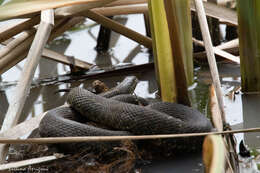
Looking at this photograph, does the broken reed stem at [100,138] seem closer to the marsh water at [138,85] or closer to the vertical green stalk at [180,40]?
the marsh water at [138,85]

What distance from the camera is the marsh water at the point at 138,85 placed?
276cm

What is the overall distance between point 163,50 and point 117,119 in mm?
530

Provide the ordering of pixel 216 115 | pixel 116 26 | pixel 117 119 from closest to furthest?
pixel 216 115 < pixel 117 119 < pixel 116 26

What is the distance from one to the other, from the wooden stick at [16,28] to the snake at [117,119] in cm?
71

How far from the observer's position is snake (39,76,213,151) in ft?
8.83

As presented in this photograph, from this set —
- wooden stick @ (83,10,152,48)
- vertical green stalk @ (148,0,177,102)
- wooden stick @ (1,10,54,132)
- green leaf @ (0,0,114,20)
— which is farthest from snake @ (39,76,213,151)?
wooden stick @ (83,10,152,48)

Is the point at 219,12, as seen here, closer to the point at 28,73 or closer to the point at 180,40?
the point at 180,40

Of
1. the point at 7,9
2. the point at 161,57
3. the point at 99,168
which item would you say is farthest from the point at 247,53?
the point at 7,9

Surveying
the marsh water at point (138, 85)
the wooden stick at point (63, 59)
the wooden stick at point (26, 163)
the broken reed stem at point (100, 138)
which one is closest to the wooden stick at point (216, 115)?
the marsh water at point (138, 85)

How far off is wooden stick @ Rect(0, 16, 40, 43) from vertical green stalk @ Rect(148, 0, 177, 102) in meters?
0.95

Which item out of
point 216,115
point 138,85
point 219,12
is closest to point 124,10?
point 138,85

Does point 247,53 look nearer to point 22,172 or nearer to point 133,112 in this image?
point 133,112

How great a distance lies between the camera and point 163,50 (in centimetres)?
300

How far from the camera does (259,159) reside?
2.46 m
